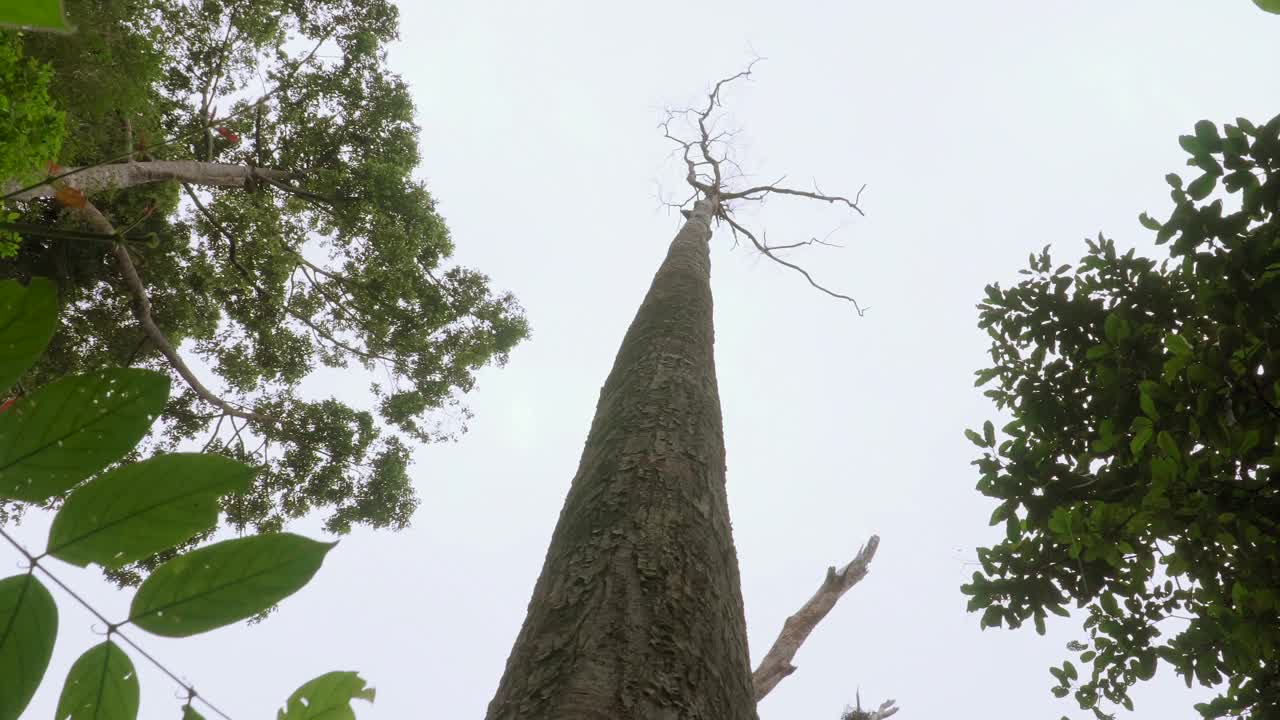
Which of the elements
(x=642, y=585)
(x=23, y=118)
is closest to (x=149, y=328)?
(x=23, y=118)

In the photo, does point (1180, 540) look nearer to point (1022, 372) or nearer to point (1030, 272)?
point (1022, 372)

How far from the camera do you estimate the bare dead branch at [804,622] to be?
5457mm

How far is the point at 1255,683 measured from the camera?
7.98 ft

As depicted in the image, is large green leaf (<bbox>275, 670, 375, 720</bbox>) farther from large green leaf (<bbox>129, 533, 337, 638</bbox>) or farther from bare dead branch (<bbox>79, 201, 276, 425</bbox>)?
bare dead branch (<bbox>79, 201, 276, 425</bbox>)

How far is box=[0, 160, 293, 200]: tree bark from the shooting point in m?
4.55

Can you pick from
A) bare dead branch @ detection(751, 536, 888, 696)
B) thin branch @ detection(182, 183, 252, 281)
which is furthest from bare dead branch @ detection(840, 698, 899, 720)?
thin branch @ detection(182, 183, 252, 281)

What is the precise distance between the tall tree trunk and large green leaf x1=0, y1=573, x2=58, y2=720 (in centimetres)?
65

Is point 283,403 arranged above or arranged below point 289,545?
above

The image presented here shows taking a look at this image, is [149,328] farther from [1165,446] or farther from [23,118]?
[1165,446]

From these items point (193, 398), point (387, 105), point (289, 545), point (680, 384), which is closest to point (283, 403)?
point (193, 398)

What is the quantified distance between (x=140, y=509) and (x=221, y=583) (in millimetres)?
96

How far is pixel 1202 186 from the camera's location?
2.36m

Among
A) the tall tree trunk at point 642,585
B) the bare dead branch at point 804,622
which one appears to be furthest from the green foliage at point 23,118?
the bare dead branch at point 804,622

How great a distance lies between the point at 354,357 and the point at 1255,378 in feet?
27.5
